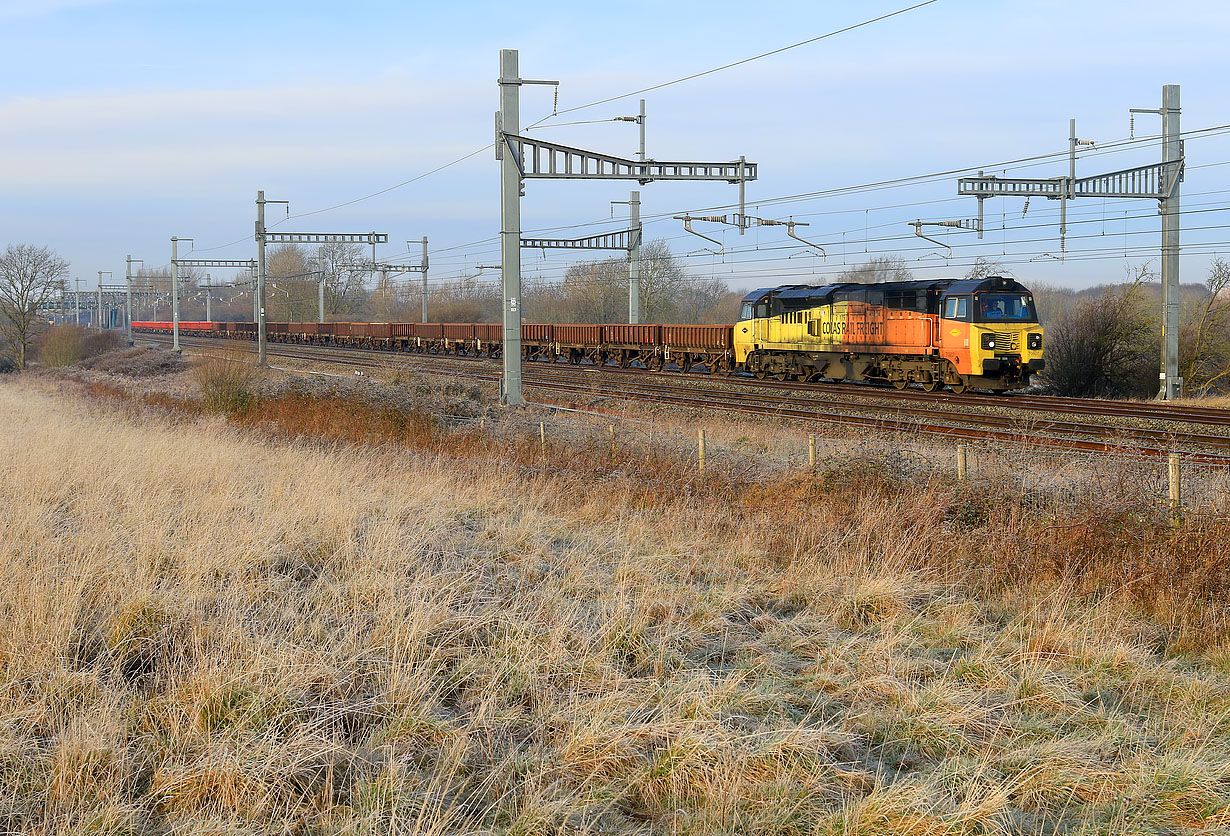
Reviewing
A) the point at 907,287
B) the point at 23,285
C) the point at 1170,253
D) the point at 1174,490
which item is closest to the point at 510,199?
the point at 907,287

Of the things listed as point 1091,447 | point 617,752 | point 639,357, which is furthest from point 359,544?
point 639,357

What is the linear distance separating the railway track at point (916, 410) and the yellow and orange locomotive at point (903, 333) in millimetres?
971

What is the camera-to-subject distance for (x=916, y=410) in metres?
21.7

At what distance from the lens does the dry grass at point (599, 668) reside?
4.37 meters

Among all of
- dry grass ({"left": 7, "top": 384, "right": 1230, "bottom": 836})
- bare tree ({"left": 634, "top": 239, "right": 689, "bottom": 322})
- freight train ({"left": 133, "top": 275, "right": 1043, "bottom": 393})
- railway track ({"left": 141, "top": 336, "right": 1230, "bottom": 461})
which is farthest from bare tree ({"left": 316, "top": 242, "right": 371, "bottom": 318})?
dry grass ({"left": 7, "top": 384, "right": 1230, "bottom": 836})

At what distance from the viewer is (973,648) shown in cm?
675

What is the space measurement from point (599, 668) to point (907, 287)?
2346 cm

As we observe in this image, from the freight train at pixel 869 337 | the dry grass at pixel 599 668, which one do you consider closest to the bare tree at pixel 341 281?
the freight train at pixel 869 337

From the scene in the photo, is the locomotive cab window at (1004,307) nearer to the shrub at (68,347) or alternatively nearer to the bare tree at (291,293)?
the shrub at (68,347)

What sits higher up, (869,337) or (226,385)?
(869,337)

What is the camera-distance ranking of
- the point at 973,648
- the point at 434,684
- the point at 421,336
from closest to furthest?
1. the point at 434,684
2. the point at 973,648
3. the point at 421,336

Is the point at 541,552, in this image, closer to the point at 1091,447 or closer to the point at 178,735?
the point at 178,735

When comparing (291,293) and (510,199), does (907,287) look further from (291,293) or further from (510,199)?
(291,293)

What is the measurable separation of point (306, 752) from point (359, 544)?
396 centimetres
